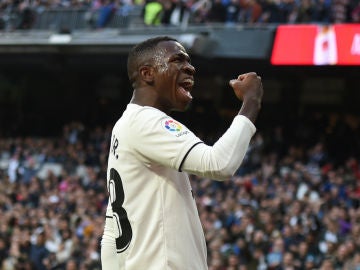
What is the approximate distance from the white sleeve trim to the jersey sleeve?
0.04 m

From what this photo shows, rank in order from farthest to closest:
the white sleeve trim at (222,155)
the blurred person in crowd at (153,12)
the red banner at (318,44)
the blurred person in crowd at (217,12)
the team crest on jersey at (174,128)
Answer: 1. the blurred person in crowd at (153,12)
2. the blurred person in crowd at (217,12)
3. the red banner at (318,44)
4. the team crest on jersey at (174,128)
5. the white sleeve trim at (222,155)

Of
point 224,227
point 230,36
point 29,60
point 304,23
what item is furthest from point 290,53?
point 29,60

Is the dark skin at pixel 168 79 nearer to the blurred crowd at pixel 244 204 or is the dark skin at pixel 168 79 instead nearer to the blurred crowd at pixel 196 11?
the blurred crowd at pixel 244 204

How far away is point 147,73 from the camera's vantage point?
3.46 m

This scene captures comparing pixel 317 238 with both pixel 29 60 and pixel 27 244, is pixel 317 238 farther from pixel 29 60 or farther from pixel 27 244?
pixel 29 60

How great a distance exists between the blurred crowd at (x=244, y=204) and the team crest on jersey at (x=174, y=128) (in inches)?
274

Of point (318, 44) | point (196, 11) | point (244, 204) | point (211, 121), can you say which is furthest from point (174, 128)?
point (211, 121)

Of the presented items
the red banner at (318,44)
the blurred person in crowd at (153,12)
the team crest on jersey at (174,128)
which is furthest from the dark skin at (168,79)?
the blurred person in crowd at (153,12)

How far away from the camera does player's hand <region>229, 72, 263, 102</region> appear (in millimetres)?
3316

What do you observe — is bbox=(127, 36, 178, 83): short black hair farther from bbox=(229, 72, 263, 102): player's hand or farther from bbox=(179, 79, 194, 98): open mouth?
bbox=(229, 72, 263, 102): player's hand

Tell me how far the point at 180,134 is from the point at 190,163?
0.45 ft

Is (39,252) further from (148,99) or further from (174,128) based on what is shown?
(174,128)

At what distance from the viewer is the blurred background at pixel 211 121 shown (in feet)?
40.9

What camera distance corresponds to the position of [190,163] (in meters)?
3.19
